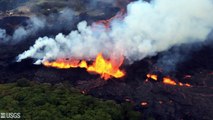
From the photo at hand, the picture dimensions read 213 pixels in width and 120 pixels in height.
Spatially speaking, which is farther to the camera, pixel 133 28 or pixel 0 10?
pixel 0 10

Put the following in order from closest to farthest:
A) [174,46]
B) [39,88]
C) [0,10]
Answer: [39,88] < [174,46] < [0,10]

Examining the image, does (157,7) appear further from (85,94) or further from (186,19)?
(85,94)

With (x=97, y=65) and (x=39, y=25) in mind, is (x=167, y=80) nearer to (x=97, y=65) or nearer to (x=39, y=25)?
(x=97, y=65)

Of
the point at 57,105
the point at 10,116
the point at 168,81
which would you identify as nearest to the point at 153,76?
the point at 168,81

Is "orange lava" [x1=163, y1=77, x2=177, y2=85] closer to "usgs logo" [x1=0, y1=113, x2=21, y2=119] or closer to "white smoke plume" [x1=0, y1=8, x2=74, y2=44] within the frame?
"usgs logo" [x1=0, y1=113, x2=21, y2=119]

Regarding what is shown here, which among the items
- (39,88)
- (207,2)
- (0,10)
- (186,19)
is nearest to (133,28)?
(186,19)

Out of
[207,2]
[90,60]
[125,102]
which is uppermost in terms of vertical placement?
[207,2]

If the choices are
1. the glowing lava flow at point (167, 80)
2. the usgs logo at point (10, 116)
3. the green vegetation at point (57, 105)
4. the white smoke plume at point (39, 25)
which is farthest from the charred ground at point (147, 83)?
the usgs logo at point (10, 116)

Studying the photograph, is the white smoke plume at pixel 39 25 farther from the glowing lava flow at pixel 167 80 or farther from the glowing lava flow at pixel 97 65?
the glowing lava flow at pixel 167 80
